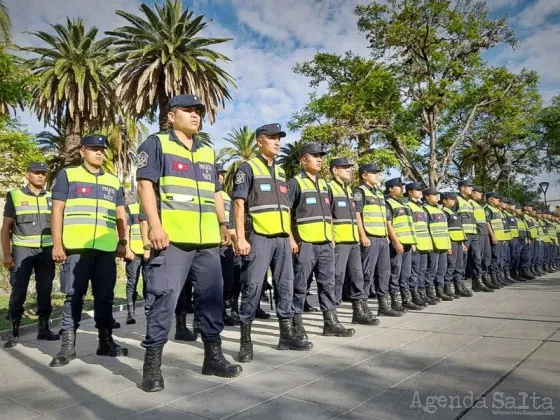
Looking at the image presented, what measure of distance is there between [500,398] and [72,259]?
152 inches

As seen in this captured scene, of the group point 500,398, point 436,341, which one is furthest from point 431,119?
point 500,398

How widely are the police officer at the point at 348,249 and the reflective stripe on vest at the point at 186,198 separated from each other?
7.74ft

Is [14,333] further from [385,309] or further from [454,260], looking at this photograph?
[454,260]

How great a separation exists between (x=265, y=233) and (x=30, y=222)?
3.18 m

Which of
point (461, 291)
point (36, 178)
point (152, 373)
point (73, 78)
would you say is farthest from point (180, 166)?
point (73, 78)

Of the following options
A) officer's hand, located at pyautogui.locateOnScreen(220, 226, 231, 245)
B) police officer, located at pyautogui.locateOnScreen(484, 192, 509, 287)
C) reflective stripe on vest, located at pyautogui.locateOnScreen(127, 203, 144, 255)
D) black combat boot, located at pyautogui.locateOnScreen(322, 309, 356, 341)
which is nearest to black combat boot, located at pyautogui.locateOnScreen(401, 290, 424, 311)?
black combat boot, located at pyautogui.locateOnScreen(322, 309, 356, 341)

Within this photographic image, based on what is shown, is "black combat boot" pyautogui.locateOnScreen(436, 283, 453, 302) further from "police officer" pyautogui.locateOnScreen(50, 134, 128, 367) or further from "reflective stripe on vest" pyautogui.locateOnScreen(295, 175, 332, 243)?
"police officer" pyautogui.locateOnScreen(50, 134, 128, 367)

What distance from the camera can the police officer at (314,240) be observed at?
503 cm

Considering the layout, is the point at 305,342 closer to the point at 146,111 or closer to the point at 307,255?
the point at 307,255

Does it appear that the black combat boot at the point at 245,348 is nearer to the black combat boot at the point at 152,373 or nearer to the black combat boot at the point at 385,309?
the black combat boot at the point at 152,373

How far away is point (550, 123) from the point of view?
27.9 metres

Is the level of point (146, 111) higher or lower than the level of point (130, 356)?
higher

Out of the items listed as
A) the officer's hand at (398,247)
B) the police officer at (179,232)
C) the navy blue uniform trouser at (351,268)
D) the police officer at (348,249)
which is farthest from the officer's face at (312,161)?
the officer's hand at (398,247)

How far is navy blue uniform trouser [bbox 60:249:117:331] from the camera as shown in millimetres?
4336
